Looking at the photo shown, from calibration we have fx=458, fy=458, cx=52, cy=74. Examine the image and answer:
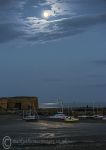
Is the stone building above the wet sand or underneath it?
above

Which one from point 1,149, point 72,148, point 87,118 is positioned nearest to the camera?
point 1,149

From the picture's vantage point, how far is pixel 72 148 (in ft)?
155

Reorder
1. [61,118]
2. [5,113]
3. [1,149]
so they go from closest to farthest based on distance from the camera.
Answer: [1,149] → [61,118] → [5,113]

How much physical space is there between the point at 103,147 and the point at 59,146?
470 centimetres

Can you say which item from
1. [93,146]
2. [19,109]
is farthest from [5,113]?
[93,146]

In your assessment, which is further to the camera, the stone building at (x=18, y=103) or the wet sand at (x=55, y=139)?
the stone building at (x=18, y=103)

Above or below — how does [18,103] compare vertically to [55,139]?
above

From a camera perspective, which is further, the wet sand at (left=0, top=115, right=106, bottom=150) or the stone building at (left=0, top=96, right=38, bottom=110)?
the stone building at (left=0, top=96, right=38, bottom=110)

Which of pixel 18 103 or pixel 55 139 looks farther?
pixel 18 103

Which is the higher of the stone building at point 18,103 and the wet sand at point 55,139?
the stone building at point 18,103

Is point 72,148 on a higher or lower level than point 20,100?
lower

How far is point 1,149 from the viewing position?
145ft

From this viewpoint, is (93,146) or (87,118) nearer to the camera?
(93,146)

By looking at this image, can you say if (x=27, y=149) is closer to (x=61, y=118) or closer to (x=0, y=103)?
(x=61, y=118)
